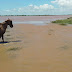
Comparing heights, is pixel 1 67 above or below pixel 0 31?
below

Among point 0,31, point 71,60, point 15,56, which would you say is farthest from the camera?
point 0,31

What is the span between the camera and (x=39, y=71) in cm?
552

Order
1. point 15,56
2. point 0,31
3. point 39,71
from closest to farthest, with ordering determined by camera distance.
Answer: point 39,71 < point 15,56 < point 0,31

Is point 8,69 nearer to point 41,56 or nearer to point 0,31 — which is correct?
point 41,56

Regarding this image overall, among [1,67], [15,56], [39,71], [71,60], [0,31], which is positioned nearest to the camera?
[39,71]

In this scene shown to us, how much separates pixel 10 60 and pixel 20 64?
79cm

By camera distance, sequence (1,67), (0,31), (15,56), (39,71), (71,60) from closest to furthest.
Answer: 1. (39,71)
2. (1,67)
3. (71,60)
4. (15,56)
5. (0,31)

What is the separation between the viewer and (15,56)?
24.6ft

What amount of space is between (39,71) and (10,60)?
1.97 meters

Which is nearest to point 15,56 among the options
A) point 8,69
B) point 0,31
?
point 8,69

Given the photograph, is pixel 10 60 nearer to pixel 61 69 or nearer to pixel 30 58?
pixel 30 58

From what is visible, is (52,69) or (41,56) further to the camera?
(41,56)

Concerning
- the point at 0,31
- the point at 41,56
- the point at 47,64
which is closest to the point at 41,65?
the point at 47,64

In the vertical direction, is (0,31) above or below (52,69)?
above
